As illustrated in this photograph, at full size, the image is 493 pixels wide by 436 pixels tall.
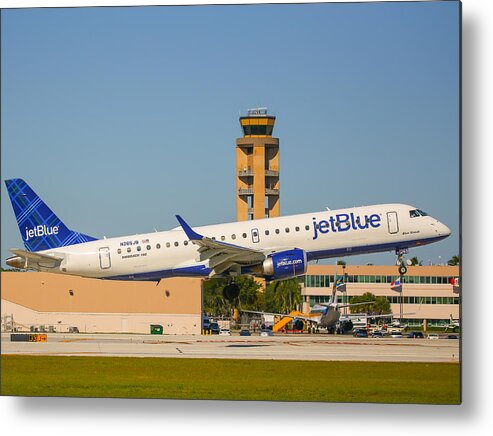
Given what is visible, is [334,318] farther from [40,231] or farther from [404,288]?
[40,231]

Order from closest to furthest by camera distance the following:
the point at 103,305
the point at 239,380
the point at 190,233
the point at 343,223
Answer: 1. the point at 239,380
2. the point at 190,233
3. the point at 343,223
4. the point at 103,305

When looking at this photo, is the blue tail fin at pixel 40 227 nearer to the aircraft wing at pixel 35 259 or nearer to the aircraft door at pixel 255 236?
the aircraft wing at pixel 35 259

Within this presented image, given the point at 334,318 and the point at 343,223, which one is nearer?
the point at 343,223

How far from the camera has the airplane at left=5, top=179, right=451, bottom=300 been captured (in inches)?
1323

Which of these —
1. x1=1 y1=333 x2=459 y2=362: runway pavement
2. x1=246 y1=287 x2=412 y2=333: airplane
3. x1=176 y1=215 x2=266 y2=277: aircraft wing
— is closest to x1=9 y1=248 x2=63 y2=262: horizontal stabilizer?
x1=1 y1=333 x2=459 y2=362: runway pavement

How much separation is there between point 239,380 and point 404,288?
21.5 m

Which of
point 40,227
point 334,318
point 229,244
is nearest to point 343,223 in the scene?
point 229,244

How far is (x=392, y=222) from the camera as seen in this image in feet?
112

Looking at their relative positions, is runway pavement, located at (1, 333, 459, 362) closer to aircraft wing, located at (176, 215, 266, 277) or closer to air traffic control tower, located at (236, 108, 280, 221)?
aircraft wing, located at (176, 215, 266, 277)

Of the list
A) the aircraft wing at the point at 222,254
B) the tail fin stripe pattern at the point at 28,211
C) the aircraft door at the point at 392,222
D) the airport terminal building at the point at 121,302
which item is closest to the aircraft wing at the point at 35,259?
the tail fin stripe pattern at the point at 28,211

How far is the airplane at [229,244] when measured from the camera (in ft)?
110

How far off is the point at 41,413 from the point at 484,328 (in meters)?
8.79

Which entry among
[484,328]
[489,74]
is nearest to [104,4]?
[489,74]

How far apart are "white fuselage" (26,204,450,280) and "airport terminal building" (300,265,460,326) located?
77.3 inches
